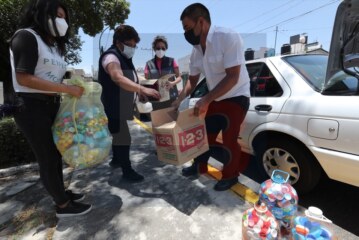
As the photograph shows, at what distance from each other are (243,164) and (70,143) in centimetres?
247

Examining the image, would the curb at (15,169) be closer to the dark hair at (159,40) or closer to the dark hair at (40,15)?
the dark hair at (40,15)

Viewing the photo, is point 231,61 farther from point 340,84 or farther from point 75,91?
point 75,91

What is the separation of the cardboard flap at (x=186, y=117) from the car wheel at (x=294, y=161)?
95 centimetres

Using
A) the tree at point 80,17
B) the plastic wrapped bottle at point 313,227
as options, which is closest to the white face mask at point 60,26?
the plastic wrapped bottle at point 313,227

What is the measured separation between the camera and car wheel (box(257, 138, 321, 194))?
2.44m

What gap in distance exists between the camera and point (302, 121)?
7.70ft

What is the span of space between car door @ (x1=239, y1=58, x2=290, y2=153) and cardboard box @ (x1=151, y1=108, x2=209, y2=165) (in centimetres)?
64

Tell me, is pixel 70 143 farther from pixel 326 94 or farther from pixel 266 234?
pixel 326 94

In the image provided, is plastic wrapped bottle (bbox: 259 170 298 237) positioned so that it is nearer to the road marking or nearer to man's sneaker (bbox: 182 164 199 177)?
the road marking

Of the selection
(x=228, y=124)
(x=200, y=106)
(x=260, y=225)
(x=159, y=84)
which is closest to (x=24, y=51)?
(x=200, y=106)

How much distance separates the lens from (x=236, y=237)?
6.66 feet

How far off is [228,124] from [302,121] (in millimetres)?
703

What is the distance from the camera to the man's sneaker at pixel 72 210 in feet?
7.71

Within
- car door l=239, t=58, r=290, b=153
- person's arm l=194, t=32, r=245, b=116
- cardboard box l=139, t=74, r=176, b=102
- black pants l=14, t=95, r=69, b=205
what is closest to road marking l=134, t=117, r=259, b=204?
car door l=239, t=58, r=290, b=153
